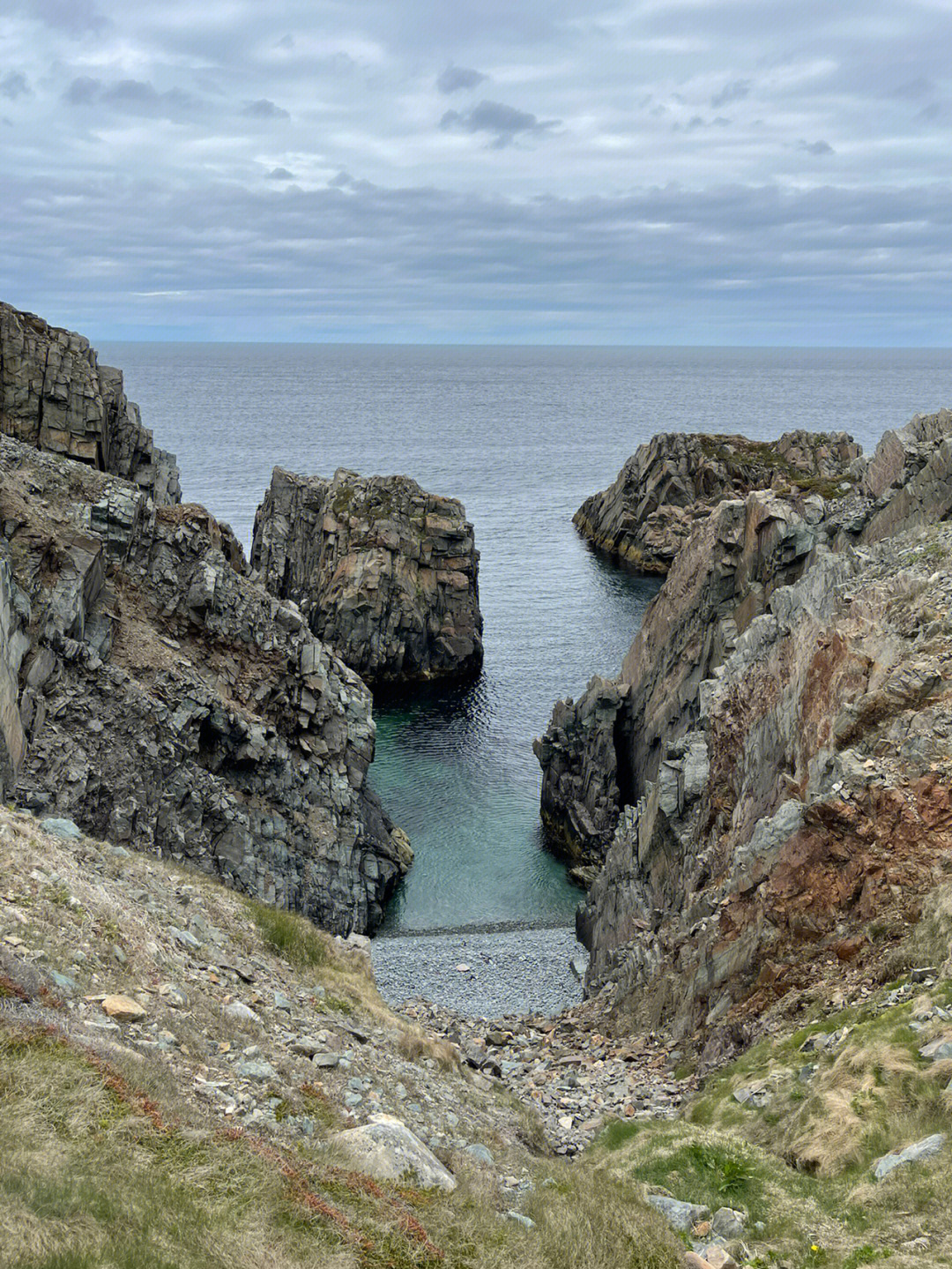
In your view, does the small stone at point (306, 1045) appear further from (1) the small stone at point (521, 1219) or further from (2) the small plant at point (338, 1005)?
(1) the small stone at point (521, 1219)

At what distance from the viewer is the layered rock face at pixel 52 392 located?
60.0 m

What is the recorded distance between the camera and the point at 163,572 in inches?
1978

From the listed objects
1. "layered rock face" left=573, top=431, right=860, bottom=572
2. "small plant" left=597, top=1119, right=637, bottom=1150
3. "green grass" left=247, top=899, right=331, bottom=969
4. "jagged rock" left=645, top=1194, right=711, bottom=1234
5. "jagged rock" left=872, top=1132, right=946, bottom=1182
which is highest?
"layered rock face" left=573, top=431, right=860, bottom=572

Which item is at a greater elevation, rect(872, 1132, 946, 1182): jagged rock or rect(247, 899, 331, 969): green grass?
rect(872, 1132, 946, 1182): jagged rock

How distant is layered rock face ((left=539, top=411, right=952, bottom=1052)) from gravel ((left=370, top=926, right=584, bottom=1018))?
1.76 meters

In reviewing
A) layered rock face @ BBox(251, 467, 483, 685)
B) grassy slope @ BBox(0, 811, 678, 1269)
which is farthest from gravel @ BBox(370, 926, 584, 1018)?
layered rock face @ BBox(251, 467, 483, 685)

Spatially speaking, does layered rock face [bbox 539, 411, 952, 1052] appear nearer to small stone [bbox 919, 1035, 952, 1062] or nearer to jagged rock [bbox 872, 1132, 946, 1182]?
small stone [bbox 919, 1035, 952, 1062]

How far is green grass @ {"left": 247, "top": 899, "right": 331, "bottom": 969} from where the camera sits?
91.2 feet

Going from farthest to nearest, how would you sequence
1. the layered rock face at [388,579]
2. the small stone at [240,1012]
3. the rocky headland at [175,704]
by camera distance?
1. the layered rock face at [388,579]
2. the rocky headland at [175,704]
3. the small stone at [240,1012]

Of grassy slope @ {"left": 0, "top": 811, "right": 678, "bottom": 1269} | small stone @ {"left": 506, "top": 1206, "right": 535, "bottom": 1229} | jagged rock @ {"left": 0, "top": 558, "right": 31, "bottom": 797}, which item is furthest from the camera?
jagged rock @ {"left": 0, "top": 558, "right": 31, "bottom": 797}

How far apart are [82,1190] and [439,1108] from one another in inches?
427

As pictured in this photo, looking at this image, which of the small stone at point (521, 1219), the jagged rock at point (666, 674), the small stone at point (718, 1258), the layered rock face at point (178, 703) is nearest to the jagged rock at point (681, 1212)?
the small stone at point (718, 1258)

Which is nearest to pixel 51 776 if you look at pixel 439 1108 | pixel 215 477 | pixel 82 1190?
pixel 439 1108

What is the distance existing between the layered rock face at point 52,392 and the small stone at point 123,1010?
156 ft
